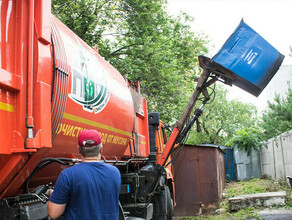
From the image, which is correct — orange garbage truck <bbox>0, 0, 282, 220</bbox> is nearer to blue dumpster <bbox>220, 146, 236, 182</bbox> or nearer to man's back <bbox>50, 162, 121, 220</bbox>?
man's back <bbox>50, 162, 121, 220</bbox>

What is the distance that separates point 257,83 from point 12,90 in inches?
194

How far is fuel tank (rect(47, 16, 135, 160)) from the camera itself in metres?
3.31

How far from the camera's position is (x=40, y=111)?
270 cm

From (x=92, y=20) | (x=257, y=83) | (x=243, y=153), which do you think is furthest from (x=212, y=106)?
(x=257, y=83)

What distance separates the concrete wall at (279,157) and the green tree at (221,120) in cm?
1969

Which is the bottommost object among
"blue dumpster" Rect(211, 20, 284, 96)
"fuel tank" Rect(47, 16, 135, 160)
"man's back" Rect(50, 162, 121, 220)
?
"man's back" Rect(50, 162, 121, 220)

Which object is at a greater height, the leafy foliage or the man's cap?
the leafy foliage

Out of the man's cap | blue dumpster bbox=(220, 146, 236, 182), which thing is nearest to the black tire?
the man's cap

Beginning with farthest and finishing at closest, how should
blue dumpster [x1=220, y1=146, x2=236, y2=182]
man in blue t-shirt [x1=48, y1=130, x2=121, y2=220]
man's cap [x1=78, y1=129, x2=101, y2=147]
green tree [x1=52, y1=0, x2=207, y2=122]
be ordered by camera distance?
1. blue dumpster [x1=220, y1=146, x2=236, y2=182]
2. green tree [x1=52, y1=0, x2=207, y2=122]
3. man's cap [x1=78, y1=129, x2=101, y2=147]
4. man in blue t-shirt [x1=48, y1=130, x2=121, y2=220]

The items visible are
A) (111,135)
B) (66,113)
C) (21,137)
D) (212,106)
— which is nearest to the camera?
(21,137)

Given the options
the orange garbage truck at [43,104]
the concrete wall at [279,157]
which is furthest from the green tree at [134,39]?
the orange garbage truck at [43,104]

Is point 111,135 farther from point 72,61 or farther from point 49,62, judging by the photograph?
point 49,62

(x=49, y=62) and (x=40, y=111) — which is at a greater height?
(x=49, y=62)

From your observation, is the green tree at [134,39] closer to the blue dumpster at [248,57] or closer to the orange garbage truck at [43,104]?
the blue dumpster at [248,57]
